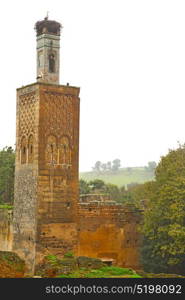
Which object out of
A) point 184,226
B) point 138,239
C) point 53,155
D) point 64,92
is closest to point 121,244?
point 138,239

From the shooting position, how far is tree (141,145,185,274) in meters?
28.0

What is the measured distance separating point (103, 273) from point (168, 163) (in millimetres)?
8819

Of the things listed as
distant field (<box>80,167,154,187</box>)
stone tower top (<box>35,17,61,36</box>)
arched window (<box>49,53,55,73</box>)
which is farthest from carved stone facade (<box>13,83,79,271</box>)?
distant field (<box>80,167,154,187</box>)

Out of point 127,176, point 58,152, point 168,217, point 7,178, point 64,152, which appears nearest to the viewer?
point 58,152

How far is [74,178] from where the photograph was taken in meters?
28.5

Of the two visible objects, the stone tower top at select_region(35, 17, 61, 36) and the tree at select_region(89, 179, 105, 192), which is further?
the tree at select_region(89, 179, 105, 192)

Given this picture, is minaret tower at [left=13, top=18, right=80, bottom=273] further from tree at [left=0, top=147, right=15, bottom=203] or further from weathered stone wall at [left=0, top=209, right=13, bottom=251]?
tree at [left=0, top=147, right=15, bottom=203]

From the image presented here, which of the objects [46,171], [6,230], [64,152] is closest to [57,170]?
[46,171]

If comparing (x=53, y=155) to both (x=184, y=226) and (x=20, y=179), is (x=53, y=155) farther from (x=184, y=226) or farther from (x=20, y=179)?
(x=184, y=226)

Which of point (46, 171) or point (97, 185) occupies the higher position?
point (46, 171)

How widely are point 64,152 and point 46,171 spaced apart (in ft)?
4.87

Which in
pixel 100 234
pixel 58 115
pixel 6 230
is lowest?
pixel 100 234

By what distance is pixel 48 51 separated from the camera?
28.5 metres

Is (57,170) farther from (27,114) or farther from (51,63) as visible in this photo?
(51,63)
